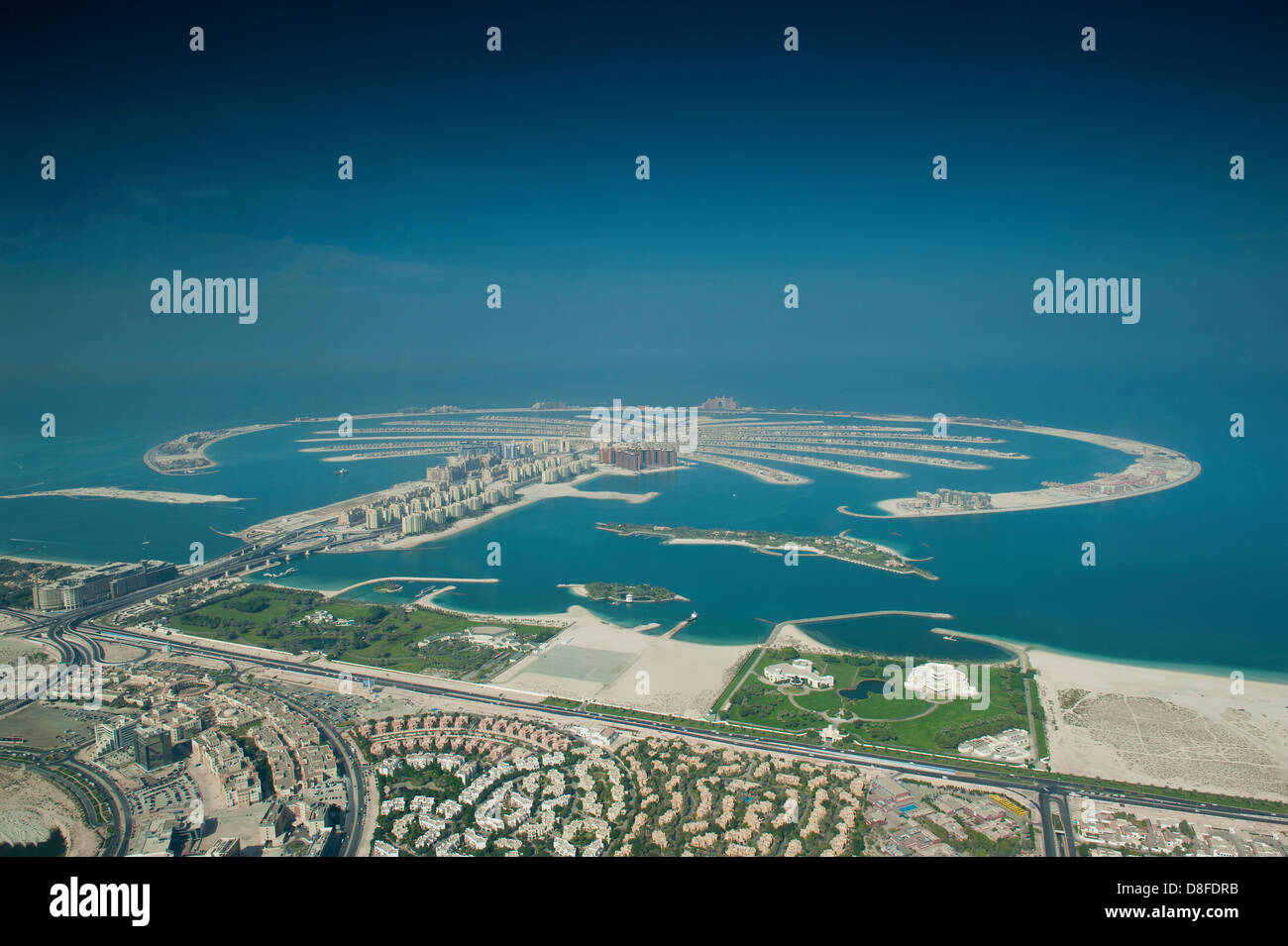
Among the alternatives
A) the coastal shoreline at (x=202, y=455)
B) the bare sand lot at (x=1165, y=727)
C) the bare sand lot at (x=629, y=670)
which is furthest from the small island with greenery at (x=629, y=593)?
the coastal shoreline at (x=202, y=455)

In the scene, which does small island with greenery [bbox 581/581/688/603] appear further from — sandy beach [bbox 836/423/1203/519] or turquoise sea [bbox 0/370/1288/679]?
sandy beach [bbox 836/423/1203/519]

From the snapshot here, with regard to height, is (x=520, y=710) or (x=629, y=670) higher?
(x=629, y=670)

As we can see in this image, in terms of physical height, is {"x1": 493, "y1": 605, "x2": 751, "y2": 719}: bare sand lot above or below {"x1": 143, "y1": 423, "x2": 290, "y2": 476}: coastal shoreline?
below

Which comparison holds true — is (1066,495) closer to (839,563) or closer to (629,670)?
(839,563)

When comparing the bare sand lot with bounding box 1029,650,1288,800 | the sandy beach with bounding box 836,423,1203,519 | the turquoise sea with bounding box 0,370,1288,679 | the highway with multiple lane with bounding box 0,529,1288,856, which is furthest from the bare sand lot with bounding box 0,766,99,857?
the sandy beach with bounding box 836,423,1203,519

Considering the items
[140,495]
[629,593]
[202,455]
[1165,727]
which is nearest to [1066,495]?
[1165,727]

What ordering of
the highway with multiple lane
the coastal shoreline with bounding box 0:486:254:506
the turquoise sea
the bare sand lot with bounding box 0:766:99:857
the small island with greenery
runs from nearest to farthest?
the bare sand lot with bounding box 0:766:99:857 → the highway with multiple lane → the turquoise sea → the small island with greenery → the coastal shoreline with bounding box 0:486:254:506
